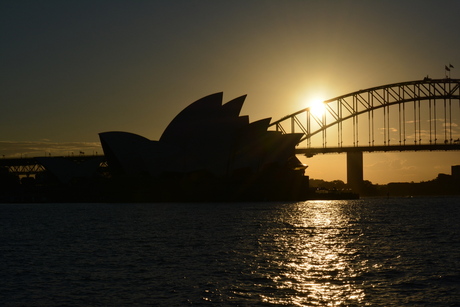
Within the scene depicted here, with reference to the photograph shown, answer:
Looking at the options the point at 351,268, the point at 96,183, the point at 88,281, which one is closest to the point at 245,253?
the point at 351,268

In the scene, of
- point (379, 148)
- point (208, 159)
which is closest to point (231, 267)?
point (208, 159)

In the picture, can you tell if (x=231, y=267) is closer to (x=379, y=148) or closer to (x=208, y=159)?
(x=208, y=159)

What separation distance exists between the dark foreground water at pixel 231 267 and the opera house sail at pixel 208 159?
47571 millimetres

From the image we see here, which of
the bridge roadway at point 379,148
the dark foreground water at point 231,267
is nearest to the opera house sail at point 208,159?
the bridge roadway at point 379,148

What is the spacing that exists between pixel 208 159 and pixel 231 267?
72.0m

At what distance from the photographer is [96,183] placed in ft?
385

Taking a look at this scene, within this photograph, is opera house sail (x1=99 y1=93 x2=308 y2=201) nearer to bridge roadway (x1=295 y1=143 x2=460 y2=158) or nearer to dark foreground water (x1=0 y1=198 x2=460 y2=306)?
bridge roadway (x1=295 y1=143 x2=460 y2=158)

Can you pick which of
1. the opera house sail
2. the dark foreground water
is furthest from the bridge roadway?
the dark foreground water

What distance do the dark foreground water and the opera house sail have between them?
156 ft

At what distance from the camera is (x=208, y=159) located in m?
99.1

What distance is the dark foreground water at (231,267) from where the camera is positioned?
21.0 meters

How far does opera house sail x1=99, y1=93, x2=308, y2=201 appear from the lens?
93750 millimetres

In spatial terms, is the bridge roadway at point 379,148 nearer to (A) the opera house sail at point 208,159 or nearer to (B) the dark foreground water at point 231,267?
(A) the opera house sail at point 208,159

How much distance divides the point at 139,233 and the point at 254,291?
23.3 m
